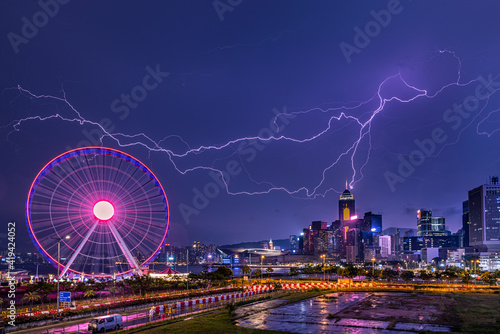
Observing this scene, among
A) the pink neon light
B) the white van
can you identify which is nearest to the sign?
the white van

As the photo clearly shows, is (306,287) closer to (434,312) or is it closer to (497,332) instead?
(434,312)

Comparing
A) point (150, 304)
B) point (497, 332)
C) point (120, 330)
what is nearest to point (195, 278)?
point (150, 304)

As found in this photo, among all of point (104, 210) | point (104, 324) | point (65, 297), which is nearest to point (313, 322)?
point (104, 324)

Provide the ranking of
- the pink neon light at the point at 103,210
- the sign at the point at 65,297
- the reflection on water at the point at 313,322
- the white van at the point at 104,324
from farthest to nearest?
the pink neon light at the point at 103,210, the sign at the point at 65,297, the reflection on water at the point at 313,322, the white van at the point at 104,324

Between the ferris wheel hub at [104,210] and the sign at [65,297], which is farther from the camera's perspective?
the ferris wheel hub at [104,210]

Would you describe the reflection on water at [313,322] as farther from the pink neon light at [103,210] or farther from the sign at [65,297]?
the pink neon light at [103,210]

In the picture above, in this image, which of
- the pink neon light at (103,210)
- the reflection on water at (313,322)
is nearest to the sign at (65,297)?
the reflection on water at (313,322)

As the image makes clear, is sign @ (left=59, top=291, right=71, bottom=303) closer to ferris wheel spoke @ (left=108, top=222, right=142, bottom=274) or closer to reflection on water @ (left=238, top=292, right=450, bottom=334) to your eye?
reflection on water @ (left=238, top=292, right=450, bottom=334)

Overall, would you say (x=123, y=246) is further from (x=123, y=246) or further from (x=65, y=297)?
(x=65, y=297)

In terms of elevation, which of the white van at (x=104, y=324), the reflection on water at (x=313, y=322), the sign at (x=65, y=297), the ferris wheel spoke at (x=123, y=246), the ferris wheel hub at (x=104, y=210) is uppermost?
the ferris wheel hub at (x=104, y=210)

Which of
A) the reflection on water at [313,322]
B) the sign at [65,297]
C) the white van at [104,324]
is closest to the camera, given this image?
the white van at [104,324]
